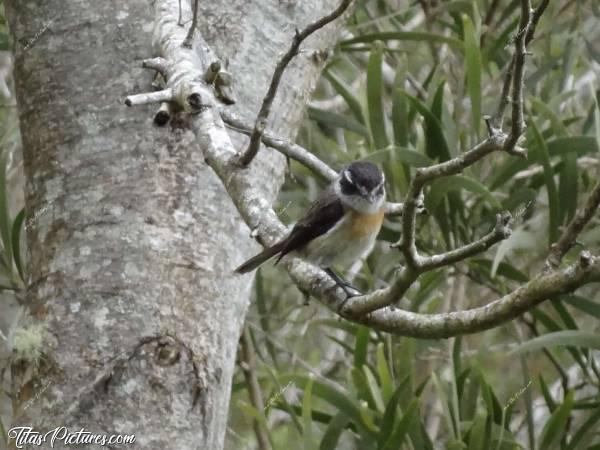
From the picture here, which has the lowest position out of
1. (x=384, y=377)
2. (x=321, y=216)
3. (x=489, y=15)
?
(x=384, y=377)

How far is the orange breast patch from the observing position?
128 inches

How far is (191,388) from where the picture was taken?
2523 mm

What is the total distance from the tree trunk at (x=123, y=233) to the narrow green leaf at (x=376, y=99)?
2.52ft

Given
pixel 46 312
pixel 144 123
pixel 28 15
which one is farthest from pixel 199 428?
pixel 28 15

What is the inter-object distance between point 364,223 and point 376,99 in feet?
2.85

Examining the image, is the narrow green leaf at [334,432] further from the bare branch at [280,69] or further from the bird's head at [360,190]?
the bare branch at [280,69]

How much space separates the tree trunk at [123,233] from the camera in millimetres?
2482

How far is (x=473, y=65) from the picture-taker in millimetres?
3809

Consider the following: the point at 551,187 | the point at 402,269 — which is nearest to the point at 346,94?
the point at 551,187

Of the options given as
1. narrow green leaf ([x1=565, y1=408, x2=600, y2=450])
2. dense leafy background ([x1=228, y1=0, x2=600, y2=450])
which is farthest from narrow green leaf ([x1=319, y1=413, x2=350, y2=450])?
narrow green leaf ([x1=565, y1=408, x2=600, y2=450])

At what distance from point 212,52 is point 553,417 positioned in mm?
1531

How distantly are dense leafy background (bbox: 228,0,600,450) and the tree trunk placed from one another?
0.70 meters

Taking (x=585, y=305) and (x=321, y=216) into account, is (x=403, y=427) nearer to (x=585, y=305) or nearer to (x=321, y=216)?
(x=321, y=216)

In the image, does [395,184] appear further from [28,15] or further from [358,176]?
[28,15]
